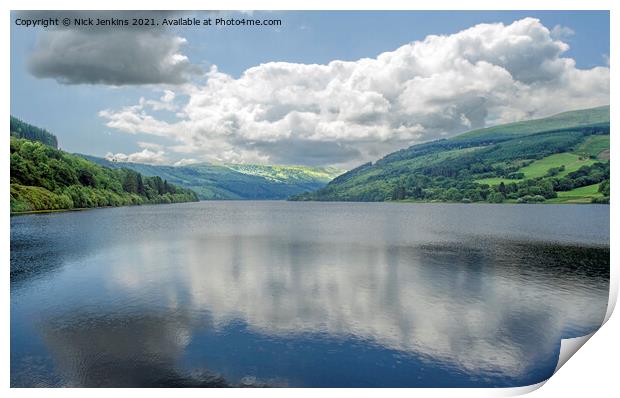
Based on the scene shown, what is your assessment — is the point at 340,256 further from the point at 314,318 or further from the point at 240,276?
the point at 314,318

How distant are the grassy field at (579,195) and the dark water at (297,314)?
11342cm

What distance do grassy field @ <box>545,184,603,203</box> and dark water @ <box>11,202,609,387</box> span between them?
372 feet

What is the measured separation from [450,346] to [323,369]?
25.6 feet

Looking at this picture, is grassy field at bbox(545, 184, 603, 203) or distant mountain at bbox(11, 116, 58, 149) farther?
distant mountain at bbox(11, 116, 58, 149)

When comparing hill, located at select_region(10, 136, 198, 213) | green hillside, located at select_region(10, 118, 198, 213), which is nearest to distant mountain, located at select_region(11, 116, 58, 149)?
green hillside, located at select_region(10, 118, 198, 213)

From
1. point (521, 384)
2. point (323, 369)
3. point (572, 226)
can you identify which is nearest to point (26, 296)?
point (323, 369)

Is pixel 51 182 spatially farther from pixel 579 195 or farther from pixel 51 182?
pixel 579 195

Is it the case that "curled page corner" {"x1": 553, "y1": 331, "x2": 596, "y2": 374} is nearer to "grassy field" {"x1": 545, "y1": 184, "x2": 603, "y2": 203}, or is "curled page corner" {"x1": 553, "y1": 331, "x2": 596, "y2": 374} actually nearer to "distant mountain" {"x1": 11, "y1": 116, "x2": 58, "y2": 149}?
"grassy field" {"x1": 545, "y1": 184, "x2": 603, "y2": 203}

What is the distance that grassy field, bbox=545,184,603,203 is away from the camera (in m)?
149

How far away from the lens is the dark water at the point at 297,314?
20.5 m

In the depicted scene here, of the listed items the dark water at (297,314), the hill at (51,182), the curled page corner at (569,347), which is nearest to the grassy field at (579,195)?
the dark water at (297,314)

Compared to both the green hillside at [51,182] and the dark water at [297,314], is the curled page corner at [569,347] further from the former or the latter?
the green hillside at [51,182]

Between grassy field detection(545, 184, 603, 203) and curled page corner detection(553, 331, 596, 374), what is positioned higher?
grassy field detection(545, 184, 603, 203)

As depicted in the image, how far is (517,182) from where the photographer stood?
634ft
